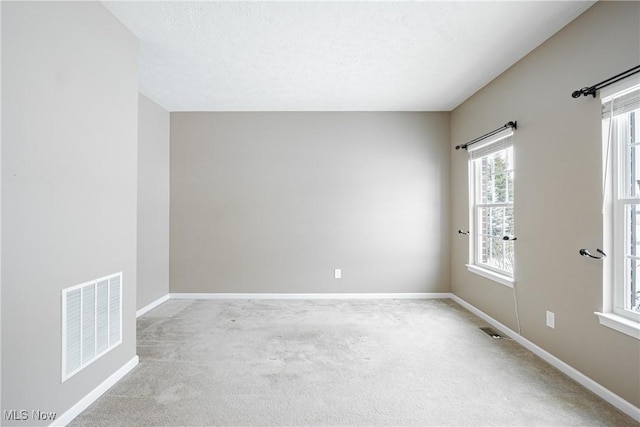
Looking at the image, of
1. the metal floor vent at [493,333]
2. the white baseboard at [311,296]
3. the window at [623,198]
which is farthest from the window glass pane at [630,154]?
the white baseboard at [311,296]

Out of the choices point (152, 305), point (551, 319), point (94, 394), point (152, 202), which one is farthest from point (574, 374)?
point (152, 202)

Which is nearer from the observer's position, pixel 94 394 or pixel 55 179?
pixel 55 179

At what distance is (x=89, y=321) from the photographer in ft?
6.13

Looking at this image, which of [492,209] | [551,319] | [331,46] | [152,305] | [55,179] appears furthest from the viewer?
[152,305]

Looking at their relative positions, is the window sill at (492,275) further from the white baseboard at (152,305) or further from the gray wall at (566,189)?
the white baseboard at (152,305)

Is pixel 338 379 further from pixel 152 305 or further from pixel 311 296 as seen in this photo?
pixel 152 305

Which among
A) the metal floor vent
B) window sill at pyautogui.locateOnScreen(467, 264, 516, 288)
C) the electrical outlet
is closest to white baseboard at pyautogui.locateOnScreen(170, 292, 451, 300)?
window sill at pyautogui.locateOnScreen(467, 264, 516, 288)

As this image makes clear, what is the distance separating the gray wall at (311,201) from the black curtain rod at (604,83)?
85.3 inches

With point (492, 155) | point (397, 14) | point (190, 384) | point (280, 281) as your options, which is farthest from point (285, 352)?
point (492, 155)

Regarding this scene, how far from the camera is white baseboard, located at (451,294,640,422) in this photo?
5.78ft

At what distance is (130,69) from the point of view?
227 centimetres

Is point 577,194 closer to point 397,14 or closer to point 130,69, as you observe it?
point 397,14

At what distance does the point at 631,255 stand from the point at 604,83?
3.63ft

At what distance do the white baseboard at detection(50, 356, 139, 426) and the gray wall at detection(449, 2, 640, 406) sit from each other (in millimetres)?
3310
